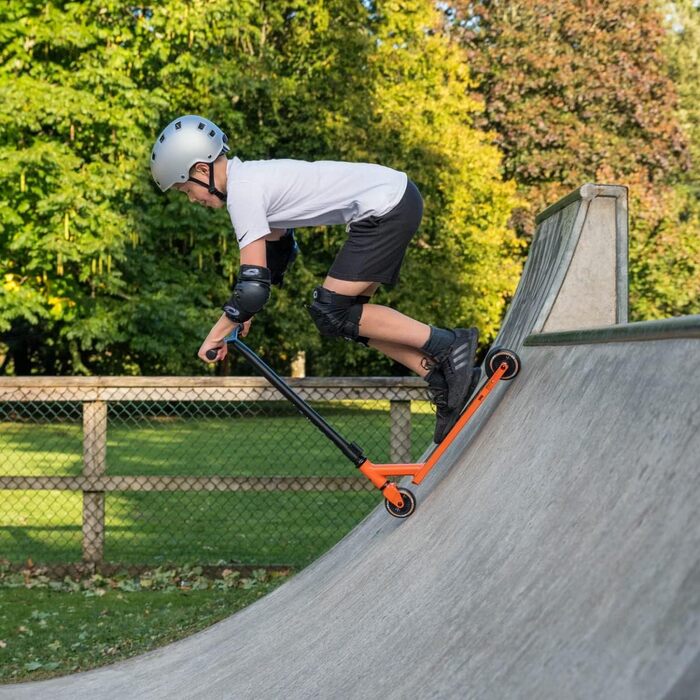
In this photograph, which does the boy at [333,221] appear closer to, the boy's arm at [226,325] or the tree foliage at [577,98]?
the boy's arm at [226,325]

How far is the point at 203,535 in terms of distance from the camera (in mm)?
10836

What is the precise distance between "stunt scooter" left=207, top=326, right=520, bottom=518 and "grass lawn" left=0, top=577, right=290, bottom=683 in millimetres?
1969

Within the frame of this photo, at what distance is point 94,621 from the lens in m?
6.91

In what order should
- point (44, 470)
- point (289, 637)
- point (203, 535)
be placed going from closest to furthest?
point (289, 637) → point (203, 535) → point (44, 470)

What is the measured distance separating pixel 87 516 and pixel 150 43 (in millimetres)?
14477

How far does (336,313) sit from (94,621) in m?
3.25

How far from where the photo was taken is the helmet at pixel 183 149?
482 cm

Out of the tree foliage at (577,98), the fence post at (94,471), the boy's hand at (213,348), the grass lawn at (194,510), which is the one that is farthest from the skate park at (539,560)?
the tree foliage at (577,98)

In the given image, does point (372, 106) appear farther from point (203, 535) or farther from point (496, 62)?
point (203, 535)

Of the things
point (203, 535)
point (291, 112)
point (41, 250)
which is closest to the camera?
point (203, 535)

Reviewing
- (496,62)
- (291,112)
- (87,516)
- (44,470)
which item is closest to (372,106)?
(291,112)

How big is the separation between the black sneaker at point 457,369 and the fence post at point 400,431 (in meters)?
3.42

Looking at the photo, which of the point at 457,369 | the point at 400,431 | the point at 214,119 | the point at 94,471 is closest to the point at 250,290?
the point at 457,369

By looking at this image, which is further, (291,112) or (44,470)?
(291,112)
